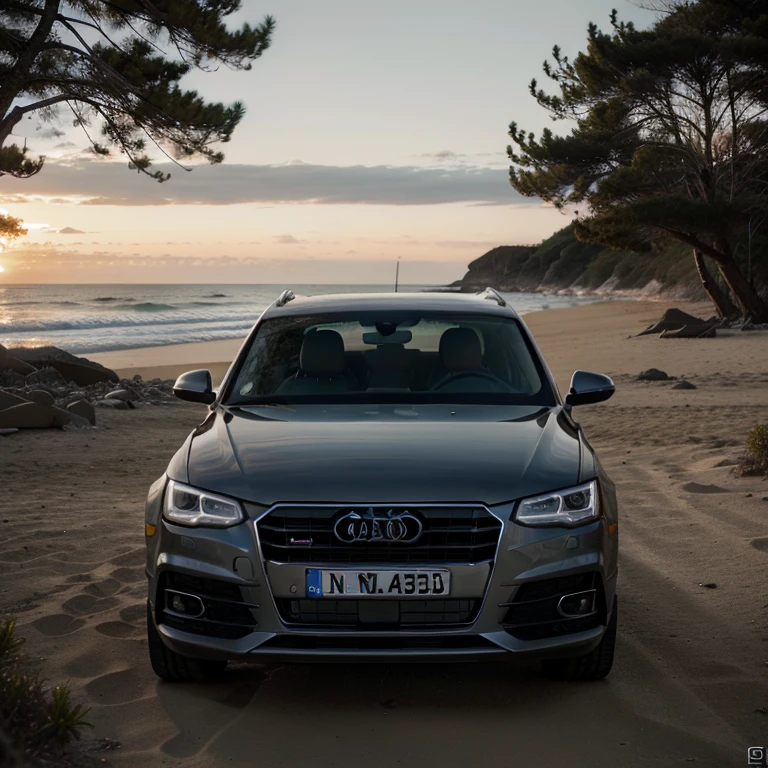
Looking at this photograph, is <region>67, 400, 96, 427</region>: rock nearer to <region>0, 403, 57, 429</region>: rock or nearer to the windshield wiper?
<region>0, 403, 57, 429</region>: rock

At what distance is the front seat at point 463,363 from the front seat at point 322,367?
0.47 meters

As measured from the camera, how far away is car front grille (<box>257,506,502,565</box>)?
3572 mm

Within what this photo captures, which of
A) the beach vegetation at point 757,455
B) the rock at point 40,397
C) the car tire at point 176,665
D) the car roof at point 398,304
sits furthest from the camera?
the rock at point 40,397

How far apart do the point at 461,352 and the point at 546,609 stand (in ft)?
6.21

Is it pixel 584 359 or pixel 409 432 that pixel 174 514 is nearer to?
pixel 409 432

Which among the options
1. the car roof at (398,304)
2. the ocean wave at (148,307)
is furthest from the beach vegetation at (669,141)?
the ocean wave at (148,307)

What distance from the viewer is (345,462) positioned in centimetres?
382

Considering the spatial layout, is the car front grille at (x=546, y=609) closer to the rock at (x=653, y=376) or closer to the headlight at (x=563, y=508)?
the headlight at (x=563, y=508)

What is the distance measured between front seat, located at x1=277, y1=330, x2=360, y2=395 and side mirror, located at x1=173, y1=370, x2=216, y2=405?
1.19 feet

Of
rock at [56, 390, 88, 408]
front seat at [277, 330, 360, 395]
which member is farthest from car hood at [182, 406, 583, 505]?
rock at [56, 390, 88, 408]

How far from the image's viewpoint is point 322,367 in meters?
5.21

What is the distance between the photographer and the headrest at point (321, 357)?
5215 mm

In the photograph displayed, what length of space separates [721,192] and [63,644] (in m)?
28.9

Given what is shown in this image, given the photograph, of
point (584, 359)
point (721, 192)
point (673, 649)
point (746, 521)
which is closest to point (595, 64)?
point (721, 192)
